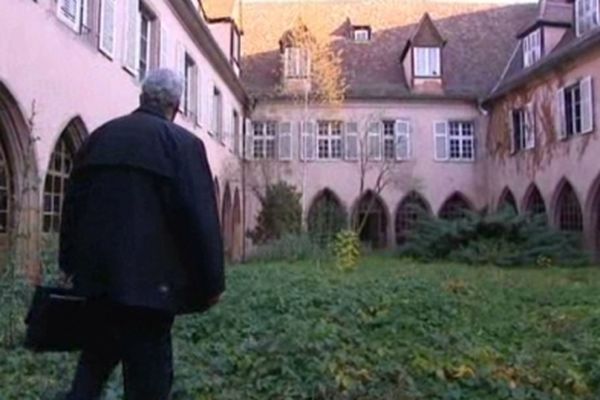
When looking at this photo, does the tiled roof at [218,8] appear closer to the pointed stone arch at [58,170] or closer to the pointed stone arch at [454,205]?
the pointed stone arch at [454,205]

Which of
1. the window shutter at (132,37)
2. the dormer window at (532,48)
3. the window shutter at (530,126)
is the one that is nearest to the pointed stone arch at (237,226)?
the window shutter at (530,126)

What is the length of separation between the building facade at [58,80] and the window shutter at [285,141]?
10.3 m

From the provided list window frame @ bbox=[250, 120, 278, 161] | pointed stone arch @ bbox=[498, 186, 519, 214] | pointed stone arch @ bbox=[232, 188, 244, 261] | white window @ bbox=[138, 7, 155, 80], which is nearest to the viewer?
white window @ bbox=[138, 7, 155, 80]

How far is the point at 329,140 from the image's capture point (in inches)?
1148

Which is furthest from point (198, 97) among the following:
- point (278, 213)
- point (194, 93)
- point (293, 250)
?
point (278, 213)

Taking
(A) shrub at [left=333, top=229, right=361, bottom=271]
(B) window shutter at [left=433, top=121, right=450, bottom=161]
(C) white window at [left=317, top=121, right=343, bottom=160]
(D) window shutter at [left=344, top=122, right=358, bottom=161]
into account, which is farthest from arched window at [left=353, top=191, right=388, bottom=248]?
(A) shrub at [left=333, top=229, right=361, bottom=271]

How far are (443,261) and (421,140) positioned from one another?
9.08 metres

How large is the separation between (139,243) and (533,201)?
24.0 m

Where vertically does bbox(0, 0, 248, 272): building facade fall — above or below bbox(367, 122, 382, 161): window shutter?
below

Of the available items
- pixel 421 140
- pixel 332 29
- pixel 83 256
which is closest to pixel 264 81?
pixel 332 29

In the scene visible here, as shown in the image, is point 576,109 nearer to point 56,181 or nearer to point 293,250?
point 293,250

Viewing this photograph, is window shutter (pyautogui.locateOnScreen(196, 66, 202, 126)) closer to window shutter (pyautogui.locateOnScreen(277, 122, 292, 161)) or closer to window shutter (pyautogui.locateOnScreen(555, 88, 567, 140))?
window shutter (pyautogui.locateOnScreen(277, 122, 292, 161))

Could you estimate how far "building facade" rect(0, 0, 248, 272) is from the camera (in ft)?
30.0

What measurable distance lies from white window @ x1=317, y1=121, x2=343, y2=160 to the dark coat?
25.9m
